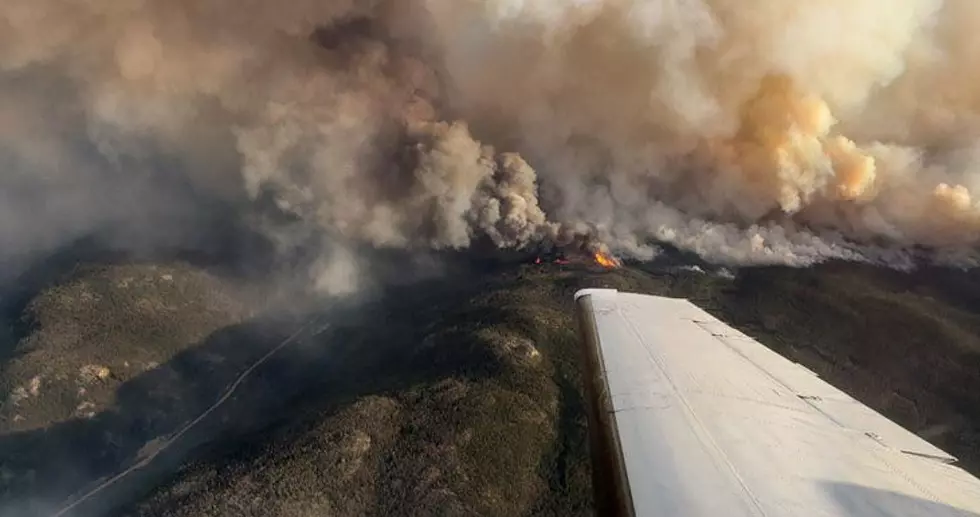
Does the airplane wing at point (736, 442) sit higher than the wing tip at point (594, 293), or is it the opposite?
the wing tip at point (594, 293)

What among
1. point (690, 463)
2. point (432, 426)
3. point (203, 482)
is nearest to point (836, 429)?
point (690, 463)

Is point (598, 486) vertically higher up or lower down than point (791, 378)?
lower down

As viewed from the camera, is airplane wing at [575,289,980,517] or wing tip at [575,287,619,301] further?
wing tip at [575,287,619,301]

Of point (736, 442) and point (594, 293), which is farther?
point (594, 293)

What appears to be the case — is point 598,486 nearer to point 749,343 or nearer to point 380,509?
point 749,343

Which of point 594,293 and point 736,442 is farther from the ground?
point 594,293

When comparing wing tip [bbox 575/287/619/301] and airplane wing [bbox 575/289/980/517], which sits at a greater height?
wing tip [bbox 575/287/619/301]

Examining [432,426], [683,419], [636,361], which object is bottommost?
[432,426]

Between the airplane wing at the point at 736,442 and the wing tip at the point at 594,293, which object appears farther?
the wing tip at the point at 594,293
